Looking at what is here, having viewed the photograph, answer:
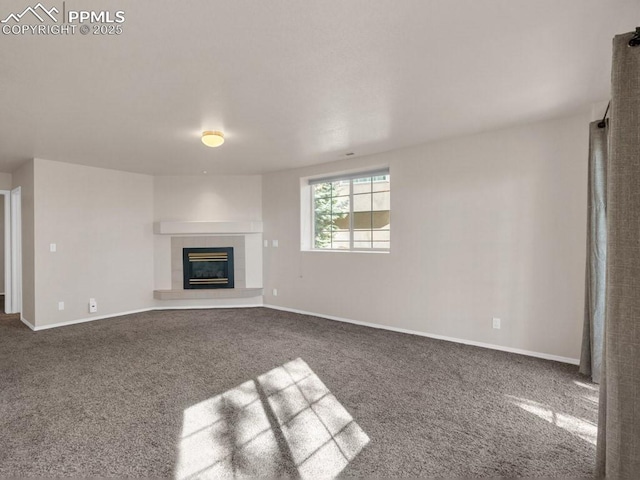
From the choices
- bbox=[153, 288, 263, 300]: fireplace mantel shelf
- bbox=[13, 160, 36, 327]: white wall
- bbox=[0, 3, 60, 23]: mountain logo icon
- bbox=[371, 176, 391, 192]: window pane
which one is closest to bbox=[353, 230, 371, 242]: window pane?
bbox=[371, 176, 391, 192]: window pane

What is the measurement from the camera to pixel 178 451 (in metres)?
2.00

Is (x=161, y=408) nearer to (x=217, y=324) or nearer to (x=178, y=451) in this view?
(x=178, y=451)

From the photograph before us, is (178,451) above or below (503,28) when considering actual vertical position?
below

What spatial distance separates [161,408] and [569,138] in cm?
422

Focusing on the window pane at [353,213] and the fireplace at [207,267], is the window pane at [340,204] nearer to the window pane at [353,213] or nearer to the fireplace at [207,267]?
the window pane at [353,213]

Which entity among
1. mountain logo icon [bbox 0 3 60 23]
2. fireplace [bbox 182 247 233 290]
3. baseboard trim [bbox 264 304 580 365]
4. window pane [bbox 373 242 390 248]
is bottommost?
baseboard trim [bbox 264 304 580 365]

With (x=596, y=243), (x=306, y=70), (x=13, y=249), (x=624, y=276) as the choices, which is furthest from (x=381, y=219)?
(x=13, y=249)

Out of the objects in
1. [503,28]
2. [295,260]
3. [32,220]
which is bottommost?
[295,260]

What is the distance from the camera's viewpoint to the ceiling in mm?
1793

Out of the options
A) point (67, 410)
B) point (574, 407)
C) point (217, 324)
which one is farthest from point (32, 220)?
point (574, 407)

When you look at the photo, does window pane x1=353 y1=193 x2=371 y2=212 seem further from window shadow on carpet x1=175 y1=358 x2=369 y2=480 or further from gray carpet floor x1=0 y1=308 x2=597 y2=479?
window shadow on carpet x1=175 y1=358 x2=369 y2=480

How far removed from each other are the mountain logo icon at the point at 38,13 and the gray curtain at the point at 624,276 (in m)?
2.59

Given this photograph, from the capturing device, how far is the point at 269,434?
2.17 meters

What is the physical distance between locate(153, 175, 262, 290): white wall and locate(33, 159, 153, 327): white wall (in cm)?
16
